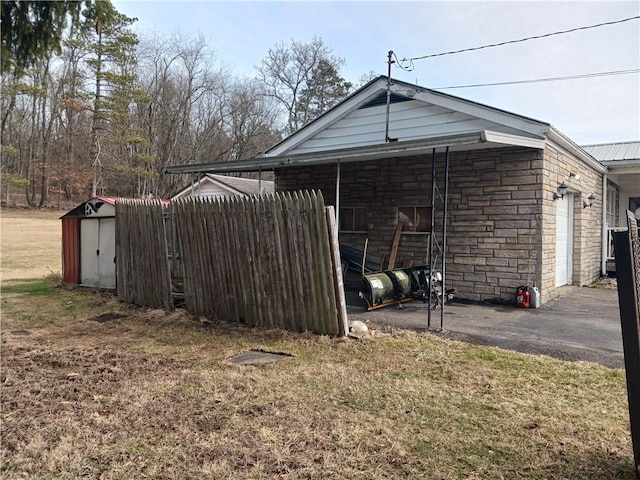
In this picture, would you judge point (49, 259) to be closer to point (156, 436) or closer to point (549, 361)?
point (156, 436)

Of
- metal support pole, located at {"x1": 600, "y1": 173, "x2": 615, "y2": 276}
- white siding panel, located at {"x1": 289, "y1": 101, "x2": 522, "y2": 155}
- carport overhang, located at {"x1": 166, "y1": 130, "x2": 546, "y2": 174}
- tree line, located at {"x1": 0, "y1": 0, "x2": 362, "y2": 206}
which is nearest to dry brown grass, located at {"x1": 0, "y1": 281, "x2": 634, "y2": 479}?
carport overhang, located at {"x1": 166, "y1": 130, "x2": 546, "y2": 174}

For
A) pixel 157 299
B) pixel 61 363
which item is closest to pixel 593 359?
pixel 61 363

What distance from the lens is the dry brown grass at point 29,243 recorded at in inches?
568

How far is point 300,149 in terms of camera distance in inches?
470

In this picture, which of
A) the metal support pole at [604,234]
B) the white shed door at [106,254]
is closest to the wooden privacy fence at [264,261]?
the white shed door at [106,254]

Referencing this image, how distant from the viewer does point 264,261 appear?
6199 millimetres

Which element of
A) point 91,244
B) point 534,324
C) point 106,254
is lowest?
point 534,324

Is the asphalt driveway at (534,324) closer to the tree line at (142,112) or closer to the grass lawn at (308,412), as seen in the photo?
the grass lawn at (308,412)

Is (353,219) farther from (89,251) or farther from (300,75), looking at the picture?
(300,75)

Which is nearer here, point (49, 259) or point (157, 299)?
point (157, 299)

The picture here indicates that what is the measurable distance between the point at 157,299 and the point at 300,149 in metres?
5.90

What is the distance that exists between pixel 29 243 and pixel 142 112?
1301cm

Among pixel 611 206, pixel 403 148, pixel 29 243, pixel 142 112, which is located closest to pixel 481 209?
pixel 403 148

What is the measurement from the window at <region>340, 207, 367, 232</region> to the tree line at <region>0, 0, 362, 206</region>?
2059 cm
